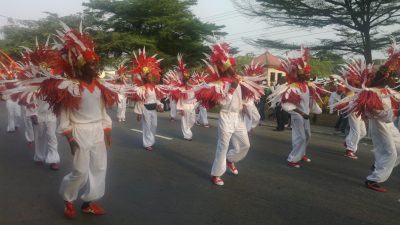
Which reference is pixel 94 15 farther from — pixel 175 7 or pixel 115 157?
pixel 115 157

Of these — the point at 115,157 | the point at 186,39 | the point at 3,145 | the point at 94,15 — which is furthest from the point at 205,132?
the point at 94,15

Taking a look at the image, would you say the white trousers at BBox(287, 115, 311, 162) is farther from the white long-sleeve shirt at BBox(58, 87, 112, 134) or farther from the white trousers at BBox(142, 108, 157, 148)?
the white long-sleeve shirt at BBox(58, 87, 112, 134)

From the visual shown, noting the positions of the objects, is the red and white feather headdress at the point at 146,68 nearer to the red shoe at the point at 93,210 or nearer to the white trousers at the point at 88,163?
the white trousers at the point at 88,163

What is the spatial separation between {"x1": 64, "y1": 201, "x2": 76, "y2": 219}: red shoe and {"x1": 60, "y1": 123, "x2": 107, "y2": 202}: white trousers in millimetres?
75

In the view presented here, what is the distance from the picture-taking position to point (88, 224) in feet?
16.0

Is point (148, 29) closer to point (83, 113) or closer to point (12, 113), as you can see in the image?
point (12, 113)

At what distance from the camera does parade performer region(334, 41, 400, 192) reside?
6.33 metres

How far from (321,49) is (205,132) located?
7262 millimetres

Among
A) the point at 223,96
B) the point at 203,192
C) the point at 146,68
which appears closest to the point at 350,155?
the point at 223,96

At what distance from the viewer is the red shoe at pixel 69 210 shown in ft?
16.6

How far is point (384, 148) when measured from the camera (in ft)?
21.3

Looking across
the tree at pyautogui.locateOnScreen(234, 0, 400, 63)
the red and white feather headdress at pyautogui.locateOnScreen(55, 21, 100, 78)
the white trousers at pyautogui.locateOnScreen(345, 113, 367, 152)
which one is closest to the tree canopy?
the tree at pyautogui.locateOnScreen(234, 0, 400, 63)

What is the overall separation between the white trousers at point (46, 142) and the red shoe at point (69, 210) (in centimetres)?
283

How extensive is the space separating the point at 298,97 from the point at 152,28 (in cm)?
2693
